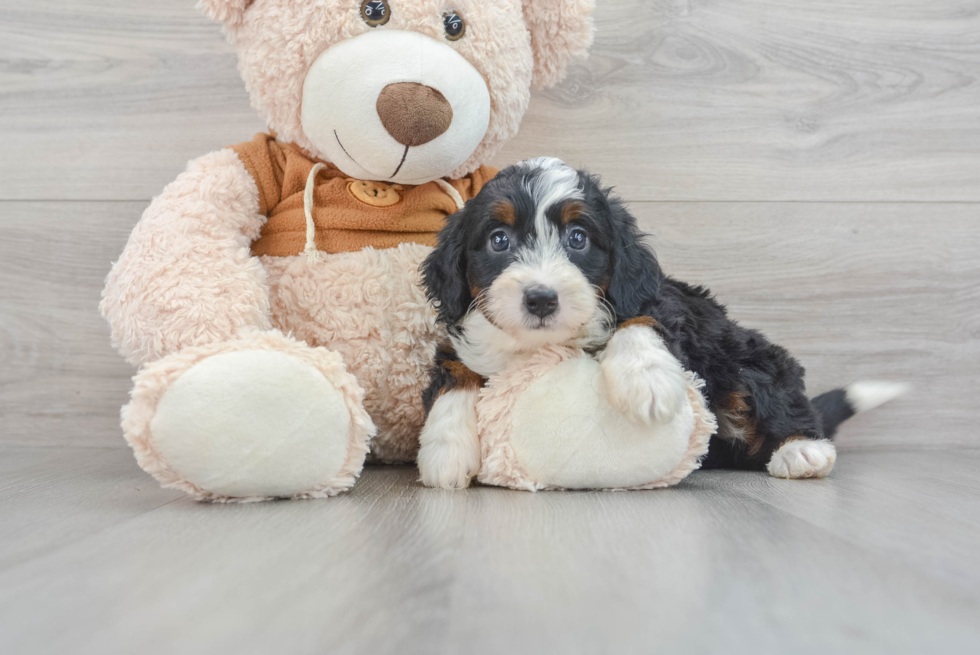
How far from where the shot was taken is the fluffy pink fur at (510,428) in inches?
53.3

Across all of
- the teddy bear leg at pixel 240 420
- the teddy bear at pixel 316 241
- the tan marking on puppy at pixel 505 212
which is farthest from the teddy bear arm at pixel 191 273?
the tan marking on puppy at pixel 505 212

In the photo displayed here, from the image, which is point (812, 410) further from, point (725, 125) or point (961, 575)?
point (725, 125)

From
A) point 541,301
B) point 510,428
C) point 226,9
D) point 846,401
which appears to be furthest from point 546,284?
point 846,401

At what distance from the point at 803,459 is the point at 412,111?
43.3 inches

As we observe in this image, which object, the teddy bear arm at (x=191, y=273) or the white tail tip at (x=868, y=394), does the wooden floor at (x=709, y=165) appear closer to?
the white tail tip at (x=868, y=394)

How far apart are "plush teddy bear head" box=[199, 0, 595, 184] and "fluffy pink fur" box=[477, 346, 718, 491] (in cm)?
52

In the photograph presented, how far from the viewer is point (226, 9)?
5.19 feet

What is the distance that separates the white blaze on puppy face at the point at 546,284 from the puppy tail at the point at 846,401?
0.87 m

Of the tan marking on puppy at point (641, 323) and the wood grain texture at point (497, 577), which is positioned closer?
the wood grain texture at point (497, 577)

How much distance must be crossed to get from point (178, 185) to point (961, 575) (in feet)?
5.31

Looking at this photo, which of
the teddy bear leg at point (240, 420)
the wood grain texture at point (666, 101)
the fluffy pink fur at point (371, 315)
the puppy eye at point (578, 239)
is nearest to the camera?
the teddy bear leg at point (240, 420)

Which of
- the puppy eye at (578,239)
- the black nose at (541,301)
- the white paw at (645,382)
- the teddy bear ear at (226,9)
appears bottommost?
the white paw at (645,382)

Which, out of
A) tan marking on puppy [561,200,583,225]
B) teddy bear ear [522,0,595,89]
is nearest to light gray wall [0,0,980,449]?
teddy bear ear [522,0,595,89]

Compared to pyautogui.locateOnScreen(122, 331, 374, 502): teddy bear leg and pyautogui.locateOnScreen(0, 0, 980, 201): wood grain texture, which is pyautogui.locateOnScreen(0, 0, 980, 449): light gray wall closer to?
pyautogui.locateOnScreen(0, 0, 980, 201): wood grain texture
